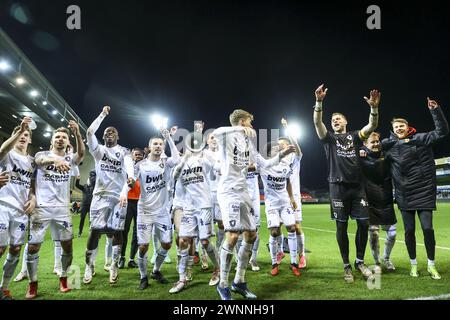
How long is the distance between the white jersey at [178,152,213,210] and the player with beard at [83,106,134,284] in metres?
1.01

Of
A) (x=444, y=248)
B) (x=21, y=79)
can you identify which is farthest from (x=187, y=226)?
(x=21, y=79)

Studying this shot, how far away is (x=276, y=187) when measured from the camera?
22.3 feet

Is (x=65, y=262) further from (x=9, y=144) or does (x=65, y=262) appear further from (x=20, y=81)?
(x=20, y=81)

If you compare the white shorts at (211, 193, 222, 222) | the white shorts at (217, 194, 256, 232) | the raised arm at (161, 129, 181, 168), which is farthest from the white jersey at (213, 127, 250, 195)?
the white shorts at (211, 193, 222, 222)

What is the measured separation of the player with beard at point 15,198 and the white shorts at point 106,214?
45.0 inches

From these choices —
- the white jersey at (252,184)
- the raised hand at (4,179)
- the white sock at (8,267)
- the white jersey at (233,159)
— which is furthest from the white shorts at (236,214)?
the white sock at (8,267)

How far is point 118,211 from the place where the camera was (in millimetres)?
6020

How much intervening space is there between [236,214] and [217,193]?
2.00 feet

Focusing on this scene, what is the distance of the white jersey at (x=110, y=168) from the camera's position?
238 inches

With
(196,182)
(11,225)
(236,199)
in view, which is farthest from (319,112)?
(11,225)

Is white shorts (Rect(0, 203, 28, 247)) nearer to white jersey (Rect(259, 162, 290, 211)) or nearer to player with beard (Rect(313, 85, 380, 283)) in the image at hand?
white jersey (Rect(259, 162, 290, 211))

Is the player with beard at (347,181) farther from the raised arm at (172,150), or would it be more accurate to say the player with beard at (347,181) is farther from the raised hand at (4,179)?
the raised hand at (4,179)

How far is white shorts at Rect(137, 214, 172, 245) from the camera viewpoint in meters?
5.62

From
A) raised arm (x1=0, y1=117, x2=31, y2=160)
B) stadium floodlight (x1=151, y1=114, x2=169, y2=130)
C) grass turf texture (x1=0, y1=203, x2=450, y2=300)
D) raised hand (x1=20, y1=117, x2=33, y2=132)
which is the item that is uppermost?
stadium floodlight (x1=151, y1=114, x2=169, y2=130)
